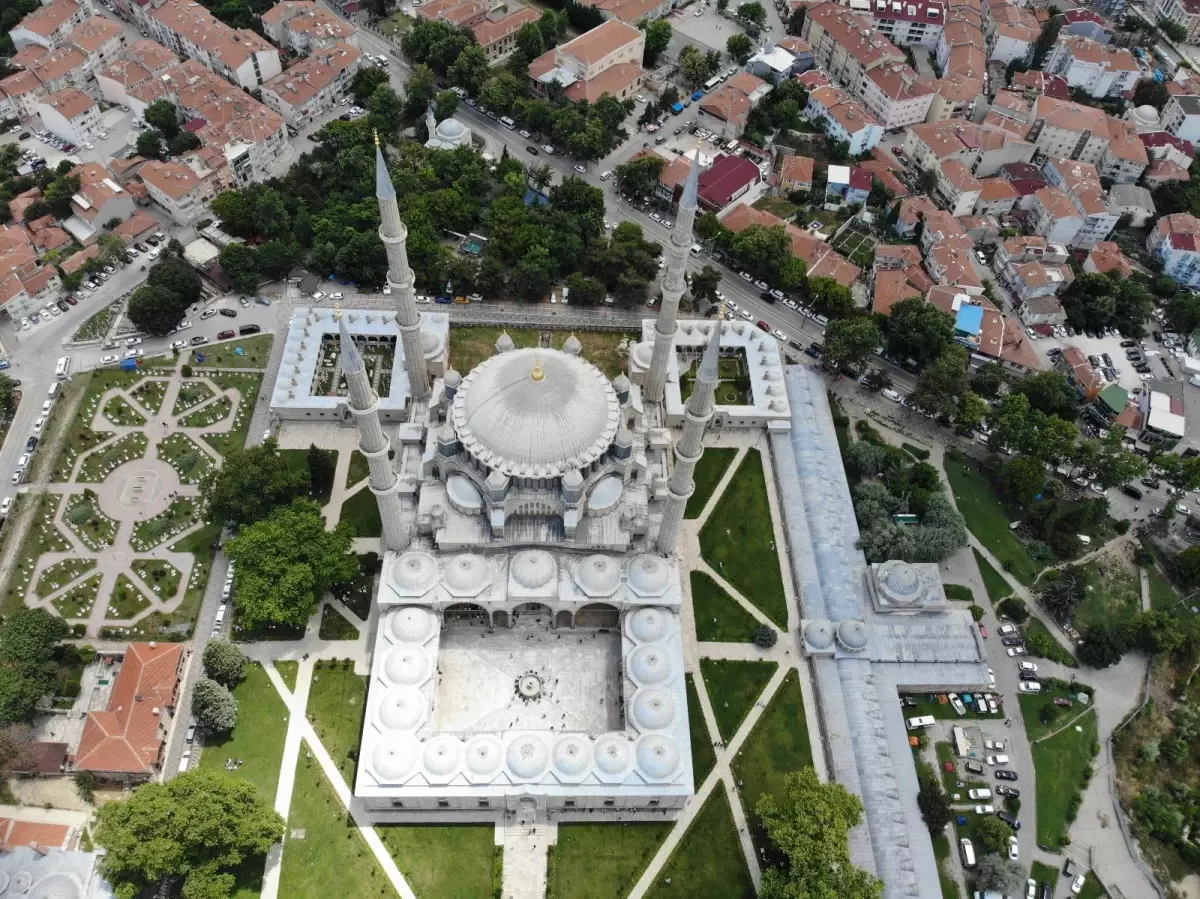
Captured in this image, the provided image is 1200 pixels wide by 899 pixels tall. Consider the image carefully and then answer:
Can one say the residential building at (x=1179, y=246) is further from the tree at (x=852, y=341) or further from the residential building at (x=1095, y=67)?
the tree at (x=852, y=341)

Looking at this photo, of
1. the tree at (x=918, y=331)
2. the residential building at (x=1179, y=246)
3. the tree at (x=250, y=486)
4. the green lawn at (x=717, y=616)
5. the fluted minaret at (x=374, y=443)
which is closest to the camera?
the fluted minaret at (x=374, y=443)

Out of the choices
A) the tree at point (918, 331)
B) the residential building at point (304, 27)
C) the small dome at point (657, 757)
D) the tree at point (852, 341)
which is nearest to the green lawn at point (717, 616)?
the small dome at point (657, 757)

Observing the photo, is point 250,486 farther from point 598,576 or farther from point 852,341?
point 852,341

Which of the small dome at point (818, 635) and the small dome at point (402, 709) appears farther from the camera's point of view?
the small dome at point (818, 635)

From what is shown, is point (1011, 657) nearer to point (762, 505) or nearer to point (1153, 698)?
point (1153, 698)

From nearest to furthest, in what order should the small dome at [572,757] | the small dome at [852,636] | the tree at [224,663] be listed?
1. the small dome at [572,757]
2. the tree at [224,663]
3. the small dome at [852,636]

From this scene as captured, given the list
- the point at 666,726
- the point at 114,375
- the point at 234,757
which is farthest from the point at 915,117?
the point at 234,757

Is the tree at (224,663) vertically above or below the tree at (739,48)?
below

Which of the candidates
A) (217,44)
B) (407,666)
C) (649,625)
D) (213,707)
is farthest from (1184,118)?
(213,707)
